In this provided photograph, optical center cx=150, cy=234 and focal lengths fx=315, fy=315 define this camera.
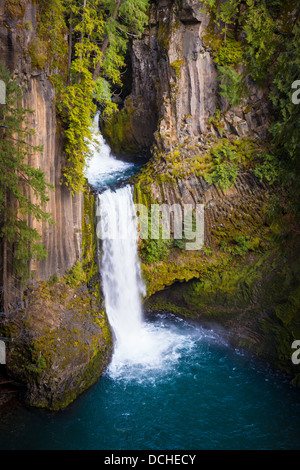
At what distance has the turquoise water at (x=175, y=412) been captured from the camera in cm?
808

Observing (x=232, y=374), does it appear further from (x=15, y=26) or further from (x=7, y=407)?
(x=15, y=26)

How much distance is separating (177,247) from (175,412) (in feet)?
20.2

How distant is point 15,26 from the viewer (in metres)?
7.90

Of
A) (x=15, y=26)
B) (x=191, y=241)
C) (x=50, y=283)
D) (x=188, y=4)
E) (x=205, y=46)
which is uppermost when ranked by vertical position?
(x=188, y=4)

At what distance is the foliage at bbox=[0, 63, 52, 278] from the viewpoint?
7562mm

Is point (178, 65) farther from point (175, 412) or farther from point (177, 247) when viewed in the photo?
point (175, 412)

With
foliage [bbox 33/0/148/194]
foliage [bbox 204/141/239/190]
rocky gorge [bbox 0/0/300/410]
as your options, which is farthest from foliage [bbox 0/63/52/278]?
foliage [bbox 204/141/239/190]

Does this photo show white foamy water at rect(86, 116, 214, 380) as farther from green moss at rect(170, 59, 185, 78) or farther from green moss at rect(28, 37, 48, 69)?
green moss at rect(170, 59, 185, 78)

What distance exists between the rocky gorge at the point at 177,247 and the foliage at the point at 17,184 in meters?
0.59

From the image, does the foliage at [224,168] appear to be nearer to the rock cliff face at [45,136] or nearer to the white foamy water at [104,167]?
the white foamy water at [104,167]

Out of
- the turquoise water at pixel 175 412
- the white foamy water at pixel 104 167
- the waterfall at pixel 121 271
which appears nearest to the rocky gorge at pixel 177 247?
the waterfall at pixel 121 271

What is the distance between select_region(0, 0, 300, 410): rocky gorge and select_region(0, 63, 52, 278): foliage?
590mm
